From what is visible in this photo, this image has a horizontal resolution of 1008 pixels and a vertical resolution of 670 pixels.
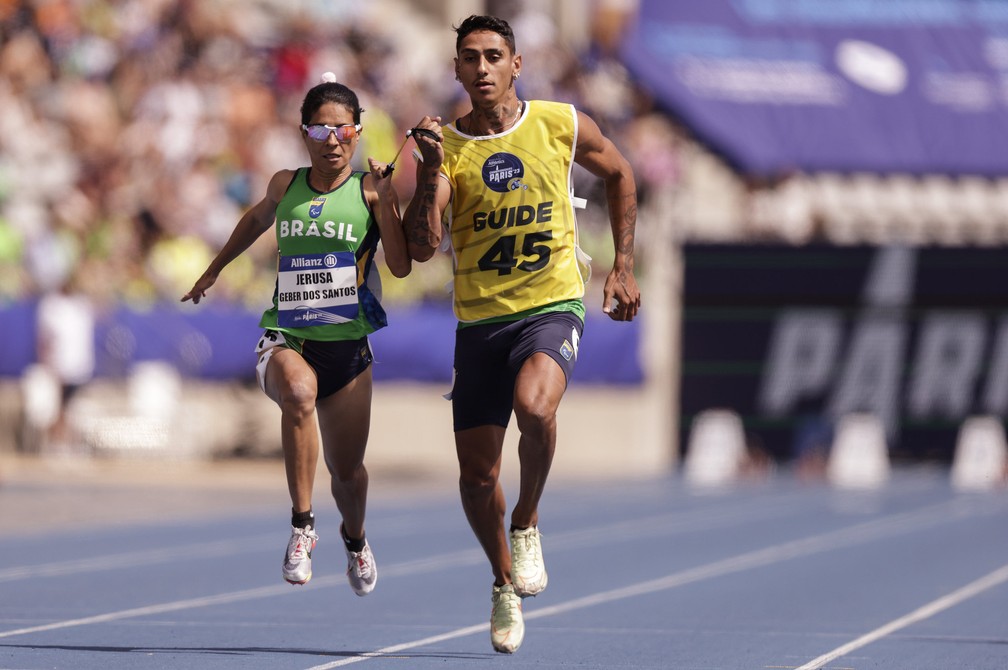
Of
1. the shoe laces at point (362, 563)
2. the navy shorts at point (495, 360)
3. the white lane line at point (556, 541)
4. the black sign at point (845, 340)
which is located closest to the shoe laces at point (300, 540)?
the shoe laces at point (362, 563)

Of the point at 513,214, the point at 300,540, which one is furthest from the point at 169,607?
the point at 513,214

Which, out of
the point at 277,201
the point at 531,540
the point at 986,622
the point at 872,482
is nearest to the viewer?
the point at 531,540

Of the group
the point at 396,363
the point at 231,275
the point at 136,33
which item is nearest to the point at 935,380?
the point at 396,363

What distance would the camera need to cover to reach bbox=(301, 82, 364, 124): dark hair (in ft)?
25.3

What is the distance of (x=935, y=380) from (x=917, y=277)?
133 cm

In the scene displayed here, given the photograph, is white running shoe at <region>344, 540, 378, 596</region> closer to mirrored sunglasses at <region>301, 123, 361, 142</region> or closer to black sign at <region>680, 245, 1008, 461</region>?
mirrored sunglasses at <region>301, 123, 361, 142</region>

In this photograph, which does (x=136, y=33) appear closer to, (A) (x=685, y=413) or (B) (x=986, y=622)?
(A) (x=685, y=413)

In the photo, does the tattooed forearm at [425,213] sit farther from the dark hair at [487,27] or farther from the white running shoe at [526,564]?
the white running shoe at [526,564]

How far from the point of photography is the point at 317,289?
783 cm

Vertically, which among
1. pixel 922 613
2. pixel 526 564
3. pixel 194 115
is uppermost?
pixel 194 115

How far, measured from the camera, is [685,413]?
23.7 m

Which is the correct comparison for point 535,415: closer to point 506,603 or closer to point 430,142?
point 506,603

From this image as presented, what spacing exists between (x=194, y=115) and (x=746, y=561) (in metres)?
13.8

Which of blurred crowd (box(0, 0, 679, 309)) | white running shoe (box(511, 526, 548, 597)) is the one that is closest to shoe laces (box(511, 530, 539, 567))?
white running shoe (box(511, 526, 548, 597))
